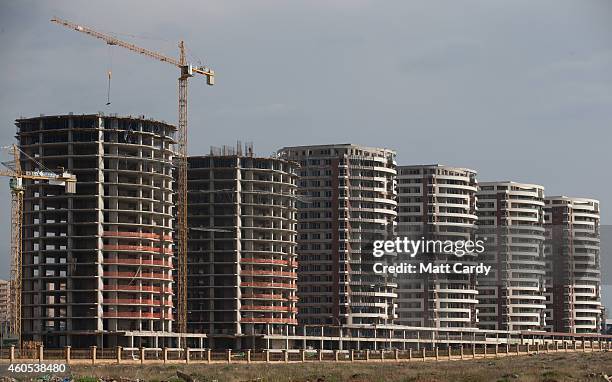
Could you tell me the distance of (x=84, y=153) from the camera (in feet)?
627

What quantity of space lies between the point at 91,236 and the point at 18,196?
49.9 feet

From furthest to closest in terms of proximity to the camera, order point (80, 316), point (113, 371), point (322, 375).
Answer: point (80, 316)
point (113, 371)
point (322, 375)

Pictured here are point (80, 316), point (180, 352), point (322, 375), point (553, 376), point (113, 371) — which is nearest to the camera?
point (553, 376)

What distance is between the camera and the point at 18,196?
631 ft

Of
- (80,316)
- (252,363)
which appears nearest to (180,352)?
(252,363)

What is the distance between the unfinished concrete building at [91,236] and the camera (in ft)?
611

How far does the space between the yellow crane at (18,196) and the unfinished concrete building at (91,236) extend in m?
1.04

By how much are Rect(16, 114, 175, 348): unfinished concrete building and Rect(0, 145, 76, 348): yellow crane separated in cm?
104

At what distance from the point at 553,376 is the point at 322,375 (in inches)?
750

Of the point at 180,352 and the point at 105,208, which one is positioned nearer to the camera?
the point at 180,352

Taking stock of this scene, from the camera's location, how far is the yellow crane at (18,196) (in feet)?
609

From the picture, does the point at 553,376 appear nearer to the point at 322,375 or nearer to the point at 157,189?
the point at 322,375

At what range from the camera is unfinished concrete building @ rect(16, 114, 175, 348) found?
186 metres

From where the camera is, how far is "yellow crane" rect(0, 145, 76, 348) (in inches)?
7313
